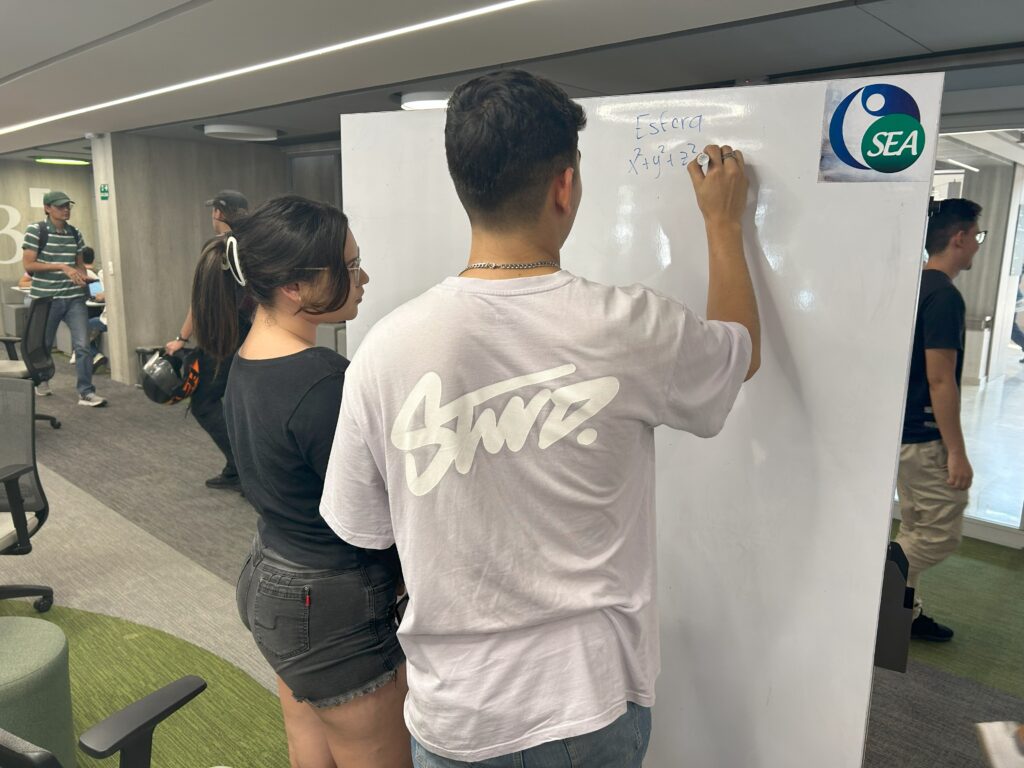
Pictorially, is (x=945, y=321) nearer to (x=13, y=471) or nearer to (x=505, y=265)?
(x=505, y=265)

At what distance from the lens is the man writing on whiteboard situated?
0.86m

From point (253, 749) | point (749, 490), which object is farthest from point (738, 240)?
point (253, 749)

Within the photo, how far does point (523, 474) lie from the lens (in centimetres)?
88

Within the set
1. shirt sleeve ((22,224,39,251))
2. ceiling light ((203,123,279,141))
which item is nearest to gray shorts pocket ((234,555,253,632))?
ceiling light ((203,123,279,141))

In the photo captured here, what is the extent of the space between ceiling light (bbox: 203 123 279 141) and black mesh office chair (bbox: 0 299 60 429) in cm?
200

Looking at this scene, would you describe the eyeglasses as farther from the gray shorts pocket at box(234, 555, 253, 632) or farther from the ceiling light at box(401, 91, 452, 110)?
the ceiling light at box(401, 91, 452, 110)

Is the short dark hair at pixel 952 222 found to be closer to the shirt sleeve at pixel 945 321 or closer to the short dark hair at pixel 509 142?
the shirt sleeve at pixel 945 321

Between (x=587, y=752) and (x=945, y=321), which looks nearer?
(x=587, y=752)

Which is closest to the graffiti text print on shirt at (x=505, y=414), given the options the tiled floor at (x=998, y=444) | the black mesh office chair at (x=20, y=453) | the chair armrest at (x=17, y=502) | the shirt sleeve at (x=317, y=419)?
the shirt sleeve at (x=317, y=419)

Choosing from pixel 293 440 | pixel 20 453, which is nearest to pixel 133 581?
pixel 20 453

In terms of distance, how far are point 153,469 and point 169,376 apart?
9.91 ft

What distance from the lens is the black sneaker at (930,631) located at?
9.83ft

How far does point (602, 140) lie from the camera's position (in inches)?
55.5

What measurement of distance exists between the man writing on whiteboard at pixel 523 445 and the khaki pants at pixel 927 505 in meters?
2.05
